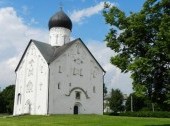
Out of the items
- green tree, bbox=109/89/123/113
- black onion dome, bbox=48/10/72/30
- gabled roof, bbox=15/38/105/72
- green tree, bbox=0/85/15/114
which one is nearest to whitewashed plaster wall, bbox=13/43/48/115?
gabled roof, bbox=15/38/105/72

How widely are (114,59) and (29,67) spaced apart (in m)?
33.2

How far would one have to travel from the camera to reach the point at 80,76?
5553cm

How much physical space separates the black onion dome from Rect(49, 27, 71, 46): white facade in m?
0.71

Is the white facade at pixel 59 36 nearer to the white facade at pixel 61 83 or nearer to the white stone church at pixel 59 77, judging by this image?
the white stone church at pixel 59 77

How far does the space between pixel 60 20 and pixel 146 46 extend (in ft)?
115

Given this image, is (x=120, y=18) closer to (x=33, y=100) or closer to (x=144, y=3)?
(x=144, y=3)

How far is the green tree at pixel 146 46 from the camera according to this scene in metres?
23.2

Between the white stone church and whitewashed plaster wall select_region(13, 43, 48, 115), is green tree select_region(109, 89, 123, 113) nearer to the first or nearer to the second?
the white stone church

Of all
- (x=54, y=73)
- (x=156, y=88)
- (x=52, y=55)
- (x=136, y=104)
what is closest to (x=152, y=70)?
(x=156, y=88)

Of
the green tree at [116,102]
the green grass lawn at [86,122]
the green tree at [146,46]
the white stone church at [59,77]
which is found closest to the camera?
the green tree at [146,46]

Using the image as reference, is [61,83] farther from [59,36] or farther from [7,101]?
[7,101]

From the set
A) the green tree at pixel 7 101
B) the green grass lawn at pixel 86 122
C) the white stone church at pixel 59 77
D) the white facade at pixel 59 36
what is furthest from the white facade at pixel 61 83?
the green tree at pixel 7 101

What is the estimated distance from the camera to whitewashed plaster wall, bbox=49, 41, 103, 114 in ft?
171

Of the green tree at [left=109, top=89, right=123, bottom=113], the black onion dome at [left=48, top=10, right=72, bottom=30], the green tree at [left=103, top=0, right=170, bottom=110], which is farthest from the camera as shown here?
the green tree at [left=109, top=89, right=123, bottom=113]
